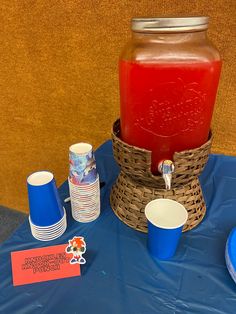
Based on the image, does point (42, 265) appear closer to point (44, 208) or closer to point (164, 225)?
point (44, 208)

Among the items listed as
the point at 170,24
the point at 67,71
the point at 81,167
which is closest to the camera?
the point at 170,24

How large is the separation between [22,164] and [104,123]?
619 mm

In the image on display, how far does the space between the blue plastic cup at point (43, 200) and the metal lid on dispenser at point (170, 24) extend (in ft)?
1.30

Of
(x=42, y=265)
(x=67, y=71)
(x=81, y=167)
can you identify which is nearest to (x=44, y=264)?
(x=42, y=265)

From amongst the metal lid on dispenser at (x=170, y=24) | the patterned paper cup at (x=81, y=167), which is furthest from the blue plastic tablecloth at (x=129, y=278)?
the metal lid on dispenser at (x=170, y=24)

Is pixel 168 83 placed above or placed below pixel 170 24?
below

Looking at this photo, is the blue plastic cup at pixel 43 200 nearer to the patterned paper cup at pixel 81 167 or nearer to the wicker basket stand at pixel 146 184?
the patterned paper cup at pixel 81 167

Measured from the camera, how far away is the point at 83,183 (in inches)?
27.1

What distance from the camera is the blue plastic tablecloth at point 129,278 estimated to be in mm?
541

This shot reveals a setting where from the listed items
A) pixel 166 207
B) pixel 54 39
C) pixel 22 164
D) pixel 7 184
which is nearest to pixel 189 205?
pixel 166 207

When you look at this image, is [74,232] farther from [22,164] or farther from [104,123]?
[22,164]

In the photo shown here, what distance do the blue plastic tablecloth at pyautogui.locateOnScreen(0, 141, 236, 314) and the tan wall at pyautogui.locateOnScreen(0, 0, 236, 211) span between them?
574 millimetres

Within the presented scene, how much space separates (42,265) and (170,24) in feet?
1.88

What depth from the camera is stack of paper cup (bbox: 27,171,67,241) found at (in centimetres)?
63
